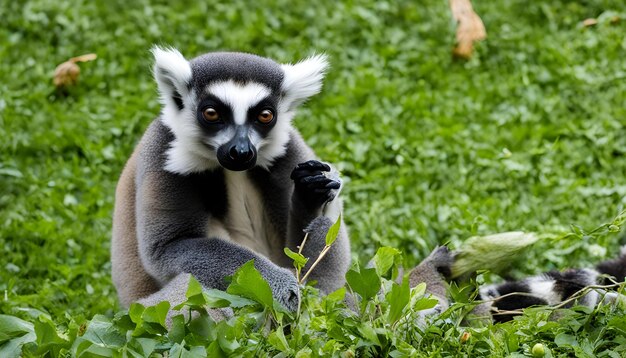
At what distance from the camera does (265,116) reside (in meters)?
5.29

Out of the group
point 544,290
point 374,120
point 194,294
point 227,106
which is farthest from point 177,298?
point 374,120

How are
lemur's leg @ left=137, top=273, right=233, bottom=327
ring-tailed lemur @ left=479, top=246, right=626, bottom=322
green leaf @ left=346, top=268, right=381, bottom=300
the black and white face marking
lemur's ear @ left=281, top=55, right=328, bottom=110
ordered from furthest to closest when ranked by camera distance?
lemur's ear @ left=281, top=55, right=328, bottom=110 < ring-tailed lemur @ left=479, top=246, right=626, bottom=322 < the black and white face marking < lemur's leg @ left=137, top=273, right=233, bottom=327 < green leaf @ left=346, top=268, right=381, bottom=300

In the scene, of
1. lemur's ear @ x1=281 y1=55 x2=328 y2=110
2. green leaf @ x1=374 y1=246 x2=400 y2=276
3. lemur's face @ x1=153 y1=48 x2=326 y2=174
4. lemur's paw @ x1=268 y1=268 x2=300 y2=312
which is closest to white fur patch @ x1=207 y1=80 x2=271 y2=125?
lemur's face @ x1=153 y1=48 x2=326 y2=174

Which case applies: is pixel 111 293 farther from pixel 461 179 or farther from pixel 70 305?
pixel 461 179

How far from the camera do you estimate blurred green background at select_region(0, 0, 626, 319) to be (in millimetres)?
6934

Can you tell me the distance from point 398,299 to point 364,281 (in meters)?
0.19

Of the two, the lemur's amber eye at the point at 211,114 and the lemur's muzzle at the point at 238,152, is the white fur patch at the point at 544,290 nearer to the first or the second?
the lemur's muzzle at the point at 238,152

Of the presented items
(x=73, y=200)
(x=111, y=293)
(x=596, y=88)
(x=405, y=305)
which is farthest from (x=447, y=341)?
(x=596, y=88)

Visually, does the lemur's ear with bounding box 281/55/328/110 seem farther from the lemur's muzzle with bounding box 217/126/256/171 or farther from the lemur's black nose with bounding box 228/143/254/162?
the lemur's black nose with bounding box 228/143/254/162

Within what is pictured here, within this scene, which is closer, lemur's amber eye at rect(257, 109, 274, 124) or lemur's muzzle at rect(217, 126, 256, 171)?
lemur's muzzle at rect(217, 126, 256, 171)

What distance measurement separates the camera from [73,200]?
739 cm

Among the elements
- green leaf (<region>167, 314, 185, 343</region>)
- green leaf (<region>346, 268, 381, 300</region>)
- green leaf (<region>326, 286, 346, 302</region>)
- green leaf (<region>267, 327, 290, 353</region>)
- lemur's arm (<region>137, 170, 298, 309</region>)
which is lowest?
lemur's arm (<region>137, 170, 298, 309</region>)

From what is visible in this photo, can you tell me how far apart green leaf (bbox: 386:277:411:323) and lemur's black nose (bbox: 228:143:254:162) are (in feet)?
3.77

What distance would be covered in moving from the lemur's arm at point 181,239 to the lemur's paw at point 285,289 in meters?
0.01
